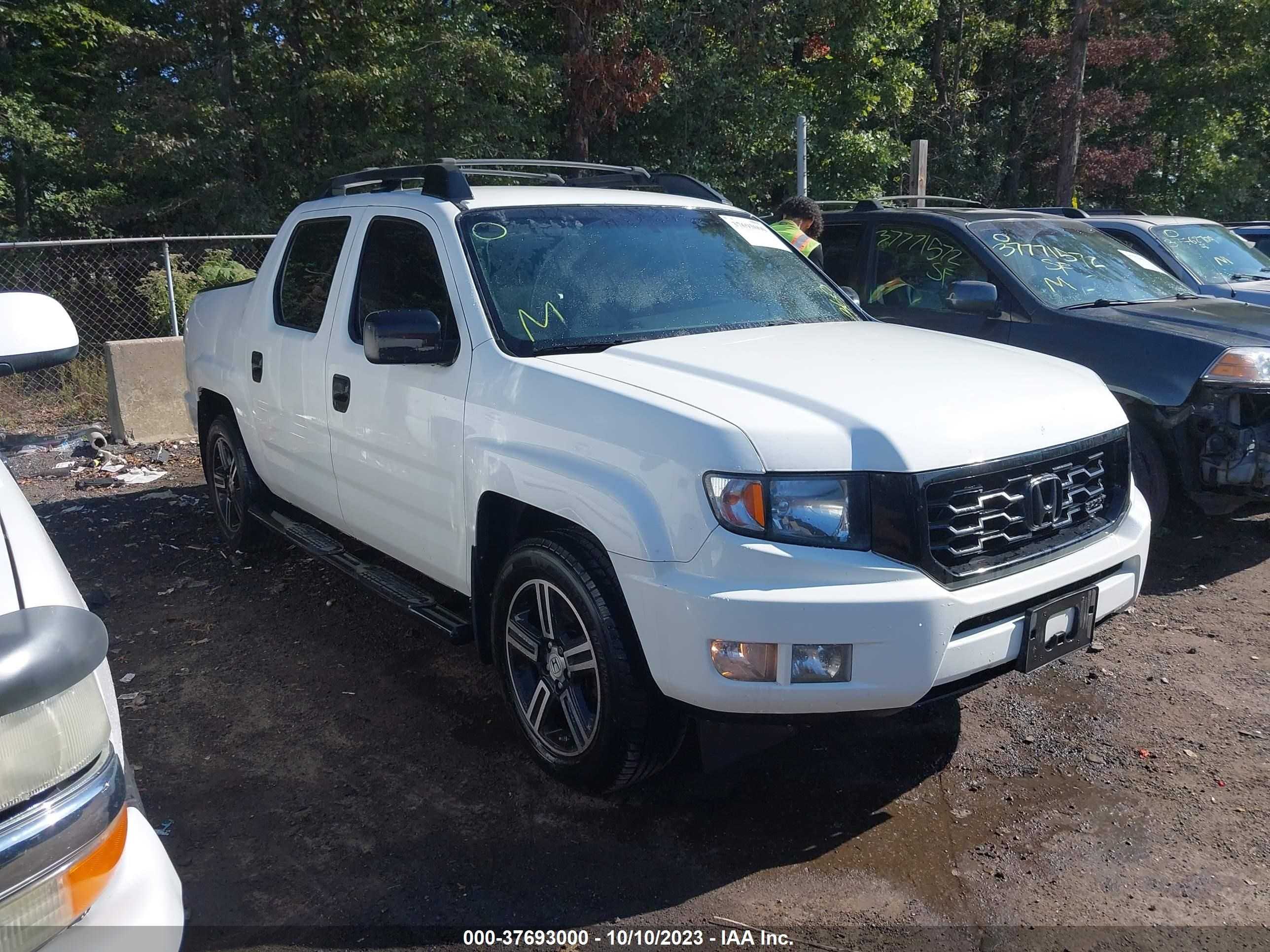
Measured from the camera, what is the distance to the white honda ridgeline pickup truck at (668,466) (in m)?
2.82

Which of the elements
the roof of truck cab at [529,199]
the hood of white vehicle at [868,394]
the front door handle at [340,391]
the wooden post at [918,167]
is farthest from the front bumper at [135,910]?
the wooden post at [918,167]

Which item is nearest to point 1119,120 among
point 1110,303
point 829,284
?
point 1110,303

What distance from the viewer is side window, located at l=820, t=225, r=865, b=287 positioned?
726cm

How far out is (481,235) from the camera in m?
3.95

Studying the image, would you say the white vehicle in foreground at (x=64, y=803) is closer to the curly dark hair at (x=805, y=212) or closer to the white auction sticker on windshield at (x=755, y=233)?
the white auction sticker on windshield at (x=755, y=233)

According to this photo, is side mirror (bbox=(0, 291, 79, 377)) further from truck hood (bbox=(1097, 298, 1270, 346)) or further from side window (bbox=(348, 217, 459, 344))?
truck hood (bbox=(1097, 298, 1270, 346))

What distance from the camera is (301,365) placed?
4.76 meters

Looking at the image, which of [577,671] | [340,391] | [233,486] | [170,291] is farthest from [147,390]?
[577,671]

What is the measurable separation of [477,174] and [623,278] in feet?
5.16

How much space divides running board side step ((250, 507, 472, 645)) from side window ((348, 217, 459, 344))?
3.32 ft

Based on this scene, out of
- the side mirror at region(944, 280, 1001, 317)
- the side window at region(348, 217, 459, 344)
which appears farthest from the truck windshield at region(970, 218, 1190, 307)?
the side window at region(348, 217, 459, 344)

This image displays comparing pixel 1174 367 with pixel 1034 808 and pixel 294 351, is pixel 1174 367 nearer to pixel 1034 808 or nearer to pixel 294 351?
pixel 1034 808

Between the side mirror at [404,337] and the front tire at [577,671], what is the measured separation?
2.61 ft

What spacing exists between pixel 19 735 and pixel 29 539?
56 centimetres
